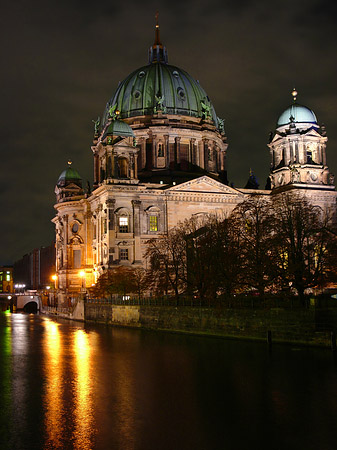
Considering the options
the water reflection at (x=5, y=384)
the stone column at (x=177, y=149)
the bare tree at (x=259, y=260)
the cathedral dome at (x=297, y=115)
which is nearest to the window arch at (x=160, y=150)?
the stone column at (x=177, y=149)

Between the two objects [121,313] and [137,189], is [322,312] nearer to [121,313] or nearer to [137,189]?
[121,313]

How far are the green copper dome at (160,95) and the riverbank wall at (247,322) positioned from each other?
43.7 m

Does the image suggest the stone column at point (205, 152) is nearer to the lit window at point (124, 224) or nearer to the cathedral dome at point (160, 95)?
the cathedral dome at point (160, 95)

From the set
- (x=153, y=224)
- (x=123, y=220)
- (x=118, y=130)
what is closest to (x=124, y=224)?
(x=123, y=220)

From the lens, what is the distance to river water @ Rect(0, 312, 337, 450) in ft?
62.7

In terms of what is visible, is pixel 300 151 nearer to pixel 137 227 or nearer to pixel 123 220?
pixel 137 227

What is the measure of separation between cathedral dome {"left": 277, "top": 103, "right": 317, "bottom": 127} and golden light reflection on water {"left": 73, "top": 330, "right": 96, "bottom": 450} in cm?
5426

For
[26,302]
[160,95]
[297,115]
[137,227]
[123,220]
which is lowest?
[26,302]

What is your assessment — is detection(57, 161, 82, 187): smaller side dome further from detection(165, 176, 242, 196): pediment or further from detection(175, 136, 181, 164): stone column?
detection(165, 176, 242, 196): pediment

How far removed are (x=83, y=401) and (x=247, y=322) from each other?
68.5ft

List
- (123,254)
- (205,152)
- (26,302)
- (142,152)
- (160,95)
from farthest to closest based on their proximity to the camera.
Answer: (26,302) → (205,152) → (160,95) → (142,152) → (123,254)

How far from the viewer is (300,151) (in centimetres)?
8525

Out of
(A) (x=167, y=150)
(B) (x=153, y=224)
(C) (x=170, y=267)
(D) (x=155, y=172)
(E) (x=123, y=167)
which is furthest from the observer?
(A) (x=167, y=150)

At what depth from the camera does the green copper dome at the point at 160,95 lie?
9544cm
